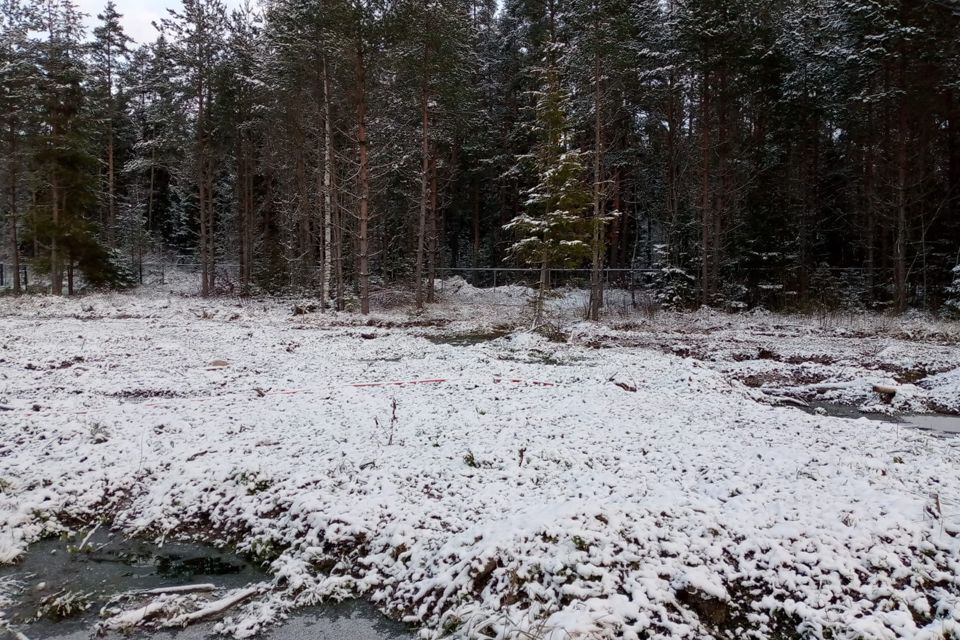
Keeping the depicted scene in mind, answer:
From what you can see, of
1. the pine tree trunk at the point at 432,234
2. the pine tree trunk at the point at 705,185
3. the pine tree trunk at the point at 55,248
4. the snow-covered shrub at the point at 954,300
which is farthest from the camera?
the pine tree trunk at the point at 432,234

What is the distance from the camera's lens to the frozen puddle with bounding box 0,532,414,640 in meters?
2.94

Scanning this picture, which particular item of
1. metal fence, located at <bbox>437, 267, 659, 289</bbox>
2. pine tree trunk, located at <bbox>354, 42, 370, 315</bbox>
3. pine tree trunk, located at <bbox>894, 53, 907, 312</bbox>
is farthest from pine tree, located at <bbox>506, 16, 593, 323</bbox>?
pine tree trunk, located at <bbox>894, 53, 907, 312</bbox>

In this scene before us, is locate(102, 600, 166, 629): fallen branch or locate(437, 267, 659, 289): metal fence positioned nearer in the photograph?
locate(102, 600, 166, 629): fallen branch

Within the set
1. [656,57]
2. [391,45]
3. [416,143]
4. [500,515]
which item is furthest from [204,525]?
[656,57]

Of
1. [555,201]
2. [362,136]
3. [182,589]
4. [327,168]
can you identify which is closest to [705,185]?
[555,201]

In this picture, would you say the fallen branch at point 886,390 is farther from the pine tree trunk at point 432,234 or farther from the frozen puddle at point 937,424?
the pine tree trunk at point 432,234

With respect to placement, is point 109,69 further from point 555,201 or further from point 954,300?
point 954,300

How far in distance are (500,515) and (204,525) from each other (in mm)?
2407

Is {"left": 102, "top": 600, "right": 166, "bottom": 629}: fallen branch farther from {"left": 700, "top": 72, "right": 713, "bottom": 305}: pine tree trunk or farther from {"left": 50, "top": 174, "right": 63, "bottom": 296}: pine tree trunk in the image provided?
{"left": 50, "top": 174, "right": 63, "bottom": 296}: pine tree trunk

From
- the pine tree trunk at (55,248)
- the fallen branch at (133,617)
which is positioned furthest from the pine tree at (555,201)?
the pine tree trunk at (55,248)

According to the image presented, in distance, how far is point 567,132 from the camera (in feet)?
50.7

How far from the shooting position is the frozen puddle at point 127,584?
294 centimetres

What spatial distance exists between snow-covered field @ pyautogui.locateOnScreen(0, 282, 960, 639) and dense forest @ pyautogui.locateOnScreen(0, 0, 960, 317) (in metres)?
8.73

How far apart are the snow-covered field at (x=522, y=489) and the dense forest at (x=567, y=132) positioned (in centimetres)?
873
